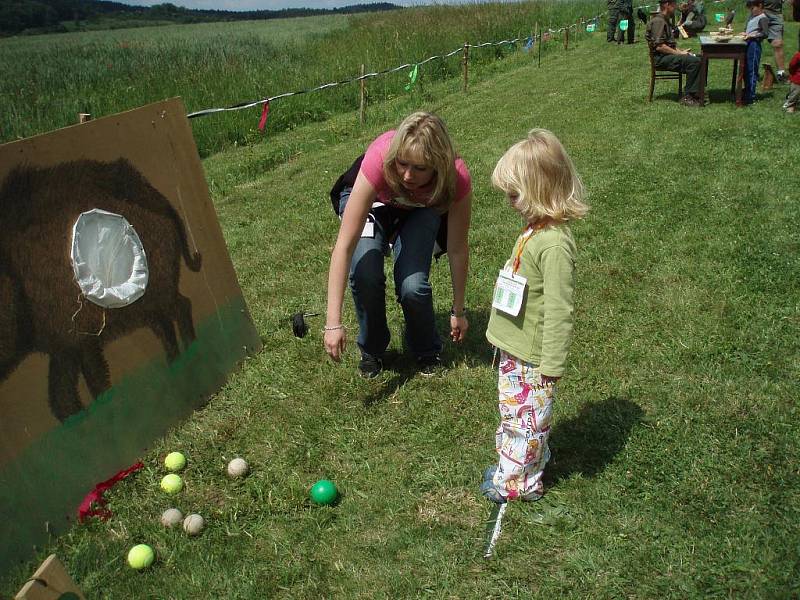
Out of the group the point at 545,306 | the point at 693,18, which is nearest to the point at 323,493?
the point at 545,306

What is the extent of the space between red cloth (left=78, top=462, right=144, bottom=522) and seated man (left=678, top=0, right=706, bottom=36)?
54.9 feet

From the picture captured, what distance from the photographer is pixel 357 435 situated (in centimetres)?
339

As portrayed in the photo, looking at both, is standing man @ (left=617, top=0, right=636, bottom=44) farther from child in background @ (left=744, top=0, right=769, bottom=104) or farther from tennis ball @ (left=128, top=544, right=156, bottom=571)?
tennis ball @ (left=128, top=544, right=156, bottom=571)

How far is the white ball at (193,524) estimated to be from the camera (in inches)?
111

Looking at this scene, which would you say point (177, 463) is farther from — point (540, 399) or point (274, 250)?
point (274, 250)

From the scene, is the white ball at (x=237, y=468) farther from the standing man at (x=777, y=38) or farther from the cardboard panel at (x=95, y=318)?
the standing man at (x=777, y=38)

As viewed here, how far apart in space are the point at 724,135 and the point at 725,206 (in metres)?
2.81

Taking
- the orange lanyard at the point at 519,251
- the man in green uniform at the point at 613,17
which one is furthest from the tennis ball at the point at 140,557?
the man in green uniform at the point at 613,17

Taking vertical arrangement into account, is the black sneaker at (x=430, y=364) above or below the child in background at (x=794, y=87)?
below

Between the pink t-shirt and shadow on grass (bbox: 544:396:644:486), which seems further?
the pink t-shirt

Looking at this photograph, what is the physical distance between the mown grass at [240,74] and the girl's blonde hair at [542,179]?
8556 mm

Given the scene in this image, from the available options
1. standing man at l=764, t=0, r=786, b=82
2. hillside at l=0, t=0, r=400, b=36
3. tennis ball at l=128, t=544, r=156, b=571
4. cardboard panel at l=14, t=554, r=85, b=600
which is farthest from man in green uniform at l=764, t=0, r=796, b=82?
hillside at l=0, t=0, r=400, b=36

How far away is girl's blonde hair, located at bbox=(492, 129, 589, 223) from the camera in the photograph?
2.50m

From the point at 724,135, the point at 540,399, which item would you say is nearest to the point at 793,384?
the point at 540,399
